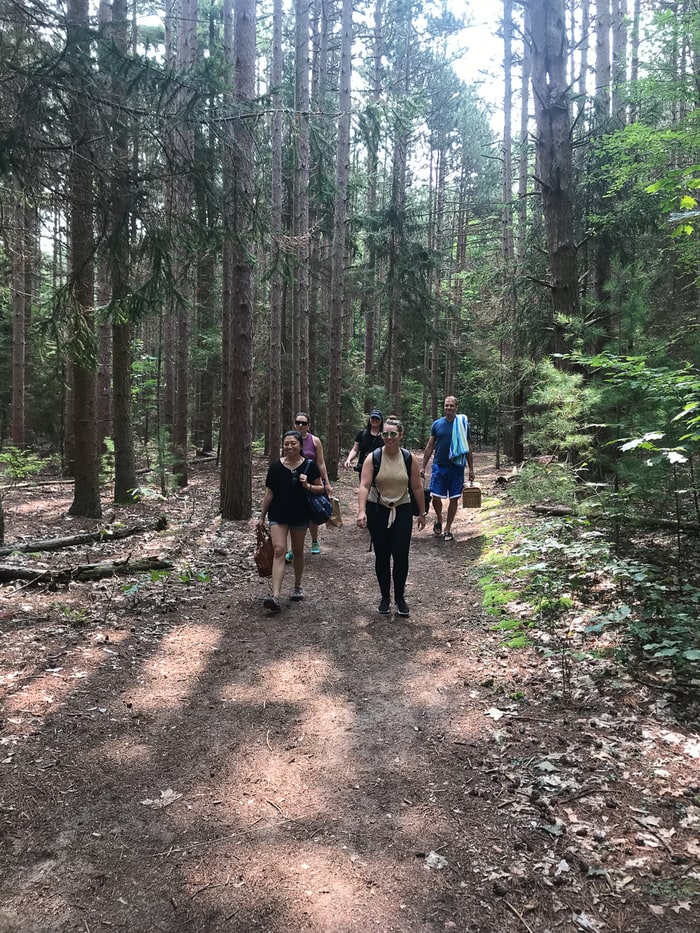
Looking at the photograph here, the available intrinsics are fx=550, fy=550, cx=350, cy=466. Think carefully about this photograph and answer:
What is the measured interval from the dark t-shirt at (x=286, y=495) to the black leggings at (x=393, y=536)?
0.84 m

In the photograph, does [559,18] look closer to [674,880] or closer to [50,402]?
[674,880]

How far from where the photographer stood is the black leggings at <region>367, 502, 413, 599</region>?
19.2ft

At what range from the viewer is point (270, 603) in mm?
6109

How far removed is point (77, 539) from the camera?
8305 millimetres

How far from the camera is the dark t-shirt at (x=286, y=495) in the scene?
620 cm

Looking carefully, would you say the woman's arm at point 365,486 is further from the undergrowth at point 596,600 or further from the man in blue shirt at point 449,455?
the man in blue shirt at point 449,455

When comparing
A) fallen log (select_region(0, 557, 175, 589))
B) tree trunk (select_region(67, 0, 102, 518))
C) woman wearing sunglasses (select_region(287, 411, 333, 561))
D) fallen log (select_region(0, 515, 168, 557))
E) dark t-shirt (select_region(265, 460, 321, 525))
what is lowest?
fallen log (select_region(0, 557, 175, 589))

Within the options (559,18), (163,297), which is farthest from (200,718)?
(559,18)

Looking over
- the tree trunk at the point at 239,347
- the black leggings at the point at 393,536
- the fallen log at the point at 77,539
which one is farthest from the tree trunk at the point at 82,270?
the black leggings at the point at 393,536

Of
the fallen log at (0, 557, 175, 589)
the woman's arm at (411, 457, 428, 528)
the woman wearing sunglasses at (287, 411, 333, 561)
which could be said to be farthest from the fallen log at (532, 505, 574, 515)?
the fallen log at (0, 557, 175, 589)

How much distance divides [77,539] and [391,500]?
521cm

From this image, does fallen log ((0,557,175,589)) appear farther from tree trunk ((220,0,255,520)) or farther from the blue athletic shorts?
the blue athletic shorts

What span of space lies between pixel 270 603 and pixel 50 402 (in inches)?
755


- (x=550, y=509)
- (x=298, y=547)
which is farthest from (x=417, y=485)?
(x=550, y=509)
